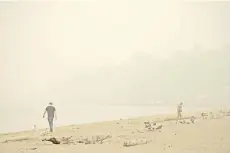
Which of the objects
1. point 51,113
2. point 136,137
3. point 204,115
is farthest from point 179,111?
point 51,113

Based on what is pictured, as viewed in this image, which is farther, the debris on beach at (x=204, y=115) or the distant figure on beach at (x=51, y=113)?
the debris on beach at (x=204, y=115)

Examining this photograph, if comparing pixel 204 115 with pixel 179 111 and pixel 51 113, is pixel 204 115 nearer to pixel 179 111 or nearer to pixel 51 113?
pixel 179 111

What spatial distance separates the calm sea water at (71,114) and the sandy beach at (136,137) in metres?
0.05

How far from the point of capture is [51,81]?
342cm

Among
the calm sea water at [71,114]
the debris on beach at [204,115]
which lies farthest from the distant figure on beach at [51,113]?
the debris on beach at [204,115]

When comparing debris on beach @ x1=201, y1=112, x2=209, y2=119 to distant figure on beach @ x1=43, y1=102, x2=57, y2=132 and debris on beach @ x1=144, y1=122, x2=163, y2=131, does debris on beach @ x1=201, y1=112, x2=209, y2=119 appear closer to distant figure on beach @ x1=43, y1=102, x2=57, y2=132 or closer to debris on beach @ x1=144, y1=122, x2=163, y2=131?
debris on beach @ x1=144, y1=122, x2=163, y2=131

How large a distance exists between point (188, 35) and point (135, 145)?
101 cm

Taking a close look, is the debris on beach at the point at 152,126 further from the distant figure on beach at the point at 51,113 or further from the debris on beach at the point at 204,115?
the distant figure on beach at the point at 51,113

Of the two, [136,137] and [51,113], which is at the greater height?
[51,113]

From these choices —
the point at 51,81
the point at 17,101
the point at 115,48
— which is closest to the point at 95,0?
the point at 115,48

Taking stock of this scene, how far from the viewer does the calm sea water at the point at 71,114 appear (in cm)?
337

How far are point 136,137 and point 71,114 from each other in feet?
1.84

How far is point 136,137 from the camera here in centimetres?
333

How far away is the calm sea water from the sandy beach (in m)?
0.05
